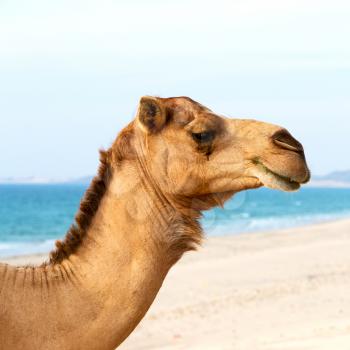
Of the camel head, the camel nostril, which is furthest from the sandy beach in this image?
the camel nostril

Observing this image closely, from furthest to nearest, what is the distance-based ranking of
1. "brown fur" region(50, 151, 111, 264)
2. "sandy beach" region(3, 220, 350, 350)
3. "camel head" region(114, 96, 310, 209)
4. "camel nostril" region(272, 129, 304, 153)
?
1. "sandy beach" region(3, 220, 350, 350)
2. "brown fur" region(50, 151, 111, 264)
3. "camel head" region(114, 96, 310, 209)
4. "camel nostril" region(272, 129, 304, 153)

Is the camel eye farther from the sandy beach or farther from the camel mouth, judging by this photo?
the sandy beach

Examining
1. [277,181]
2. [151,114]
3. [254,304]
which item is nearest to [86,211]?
[151,114]

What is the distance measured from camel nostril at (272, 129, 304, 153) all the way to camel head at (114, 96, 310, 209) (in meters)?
0.11

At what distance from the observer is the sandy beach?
11656 millimetres

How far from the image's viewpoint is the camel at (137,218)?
359cm

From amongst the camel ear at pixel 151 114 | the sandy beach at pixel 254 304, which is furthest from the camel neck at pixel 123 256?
the sandy beach at pixel 254 304

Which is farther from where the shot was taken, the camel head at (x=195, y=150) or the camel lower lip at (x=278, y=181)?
the camel head at (x=195, y=150)

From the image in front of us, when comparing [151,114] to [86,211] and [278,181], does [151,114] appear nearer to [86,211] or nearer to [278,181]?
[86,211]

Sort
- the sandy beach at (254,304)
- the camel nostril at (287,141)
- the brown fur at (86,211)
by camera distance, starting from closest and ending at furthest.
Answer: the camel nostril at (287,141) → the brown fur at (86,211) → the sandy beach at (254,304)

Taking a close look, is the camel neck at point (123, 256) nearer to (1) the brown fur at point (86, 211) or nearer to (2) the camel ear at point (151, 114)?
(1) the brown fur at point (86, 211)

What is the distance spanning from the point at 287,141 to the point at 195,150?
44 cm

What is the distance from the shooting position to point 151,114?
376 cm

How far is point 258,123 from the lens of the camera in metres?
3.71
